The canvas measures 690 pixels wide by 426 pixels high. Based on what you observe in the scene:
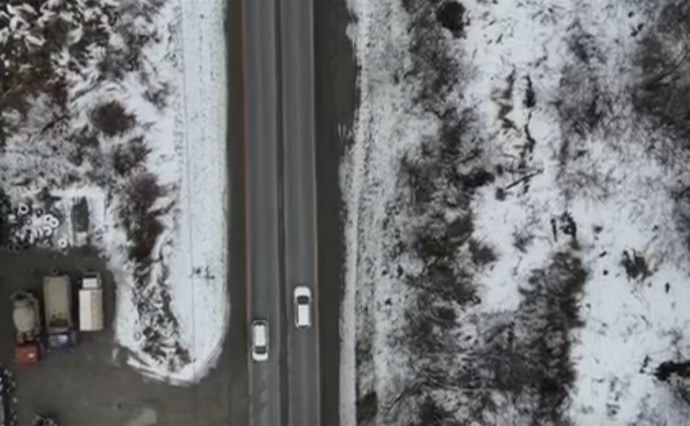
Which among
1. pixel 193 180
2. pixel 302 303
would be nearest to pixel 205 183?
pixel 193 180

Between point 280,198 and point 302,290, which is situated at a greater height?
point 280,198

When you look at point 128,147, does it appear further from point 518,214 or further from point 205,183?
point 518,214

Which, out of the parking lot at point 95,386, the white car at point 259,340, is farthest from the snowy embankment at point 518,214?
the parking lot at point 95,386

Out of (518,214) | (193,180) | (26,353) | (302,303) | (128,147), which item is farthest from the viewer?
(302,303)

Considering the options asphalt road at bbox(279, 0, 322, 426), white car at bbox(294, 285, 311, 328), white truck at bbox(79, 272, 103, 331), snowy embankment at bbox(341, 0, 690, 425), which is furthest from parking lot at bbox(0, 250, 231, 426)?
snowy embankment at bbox(341, 0, 690, 425)

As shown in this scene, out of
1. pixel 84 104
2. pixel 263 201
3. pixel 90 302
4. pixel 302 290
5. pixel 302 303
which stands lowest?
pixel 302 303

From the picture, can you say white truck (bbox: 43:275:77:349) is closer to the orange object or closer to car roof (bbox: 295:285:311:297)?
the orange object
